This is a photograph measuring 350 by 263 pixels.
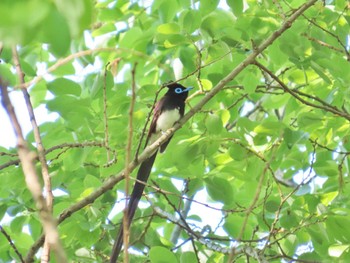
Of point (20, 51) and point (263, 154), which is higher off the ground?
point (20, 51)

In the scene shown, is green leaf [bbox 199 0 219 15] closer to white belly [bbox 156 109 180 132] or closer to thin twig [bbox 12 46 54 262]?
white belly [bbox 156 109 180 132]

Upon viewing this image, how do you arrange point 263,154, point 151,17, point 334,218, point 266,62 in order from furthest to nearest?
point 151,17
point 266,62
point 263,154
point 334,218

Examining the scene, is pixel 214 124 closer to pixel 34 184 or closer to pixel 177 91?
pixel 177 91

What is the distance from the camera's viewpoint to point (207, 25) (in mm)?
3848

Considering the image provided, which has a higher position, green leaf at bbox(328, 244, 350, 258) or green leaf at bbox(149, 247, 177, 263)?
green leaf at bbox(328, 244, 350, 258)

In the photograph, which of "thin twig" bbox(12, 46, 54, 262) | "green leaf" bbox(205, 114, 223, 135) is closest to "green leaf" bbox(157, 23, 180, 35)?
"green leaf" bbox(205, 114, 223, 135)

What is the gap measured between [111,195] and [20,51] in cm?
104

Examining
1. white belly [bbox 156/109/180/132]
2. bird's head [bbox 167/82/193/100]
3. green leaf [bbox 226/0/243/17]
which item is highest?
bird's head [bbox 167/82/193/100]

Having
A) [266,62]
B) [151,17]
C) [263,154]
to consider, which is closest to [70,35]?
[263,154]

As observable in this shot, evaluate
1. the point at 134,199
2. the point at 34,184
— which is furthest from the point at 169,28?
the point at 34,184

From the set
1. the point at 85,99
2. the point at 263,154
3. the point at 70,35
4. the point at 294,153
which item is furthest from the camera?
the point at 294,153

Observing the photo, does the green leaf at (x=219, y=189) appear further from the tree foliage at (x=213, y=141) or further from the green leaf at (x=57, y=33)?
the green leaf at (x=57, y=33)

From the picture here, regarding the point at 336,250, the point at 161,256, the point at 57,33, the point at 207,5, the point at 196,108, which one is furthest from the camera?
the point at 207,5

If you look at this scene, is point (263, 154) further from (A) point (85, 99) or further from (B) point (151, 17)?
(B) point (151, 17)
